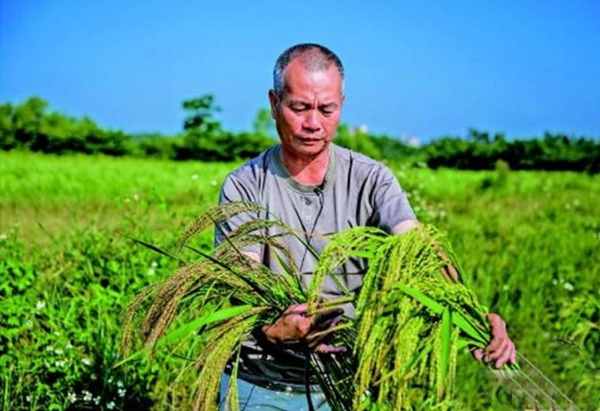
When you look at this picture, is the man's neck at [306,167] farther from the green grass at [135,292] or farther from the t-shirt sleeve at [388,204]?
the green grass at [135,292]

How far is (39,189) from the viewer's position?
15.8 metres

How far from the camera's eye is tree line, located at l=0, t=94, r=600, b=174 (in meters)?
22.2

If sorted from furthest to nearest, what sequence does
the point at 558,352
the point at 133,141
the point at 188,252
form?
the point at 133,141
the point at 188,252
the point at 558,352

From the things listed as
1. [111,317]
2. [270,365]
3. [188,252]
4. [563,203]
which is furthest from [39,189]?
[270,365]

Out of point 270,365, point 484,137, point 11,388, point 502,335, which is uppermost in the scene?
→ point 484,137

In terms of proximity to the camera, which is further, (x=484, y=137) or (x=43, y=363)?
(x=484, y=137)

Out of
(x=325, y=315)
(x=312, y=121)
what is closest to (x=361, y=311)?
(x=325, y=315)

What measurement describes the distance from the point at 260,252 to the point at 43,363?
240cm

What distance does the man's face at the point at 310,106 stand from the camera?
3424 millimetres

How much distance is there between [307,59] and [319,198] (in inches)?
17.4

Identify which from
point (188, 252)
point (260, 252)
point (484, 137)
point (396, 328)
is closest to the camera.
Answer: point (396, 328)

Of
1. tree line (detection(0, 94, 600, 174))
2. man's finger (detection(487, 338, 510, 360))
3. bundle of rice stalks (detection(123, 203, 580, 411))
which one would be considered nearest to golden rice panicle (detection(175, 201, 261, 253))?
bundle of rice stalks (detection(123, 203, 580, 411))

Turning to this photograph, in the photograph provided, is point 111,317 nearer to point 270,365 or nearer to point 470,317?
point 270,365

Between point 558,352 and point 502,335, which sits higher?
point 502,335
